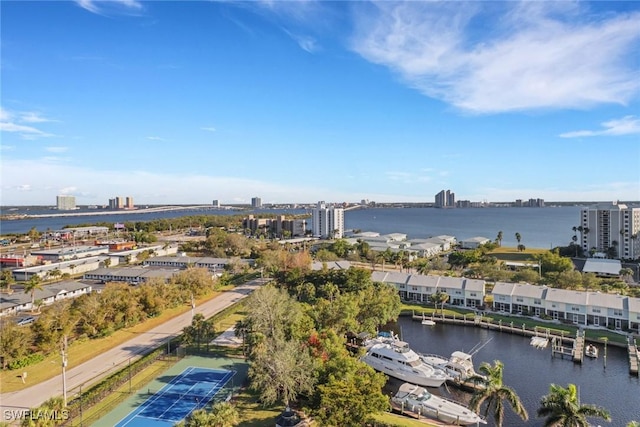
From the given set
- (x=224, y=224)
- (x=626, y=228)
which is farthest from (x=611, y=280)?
(x=224, y=224)

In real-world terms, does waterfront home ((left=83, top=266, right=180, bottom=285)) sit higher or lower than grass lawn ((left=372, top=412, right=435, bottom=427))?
higher

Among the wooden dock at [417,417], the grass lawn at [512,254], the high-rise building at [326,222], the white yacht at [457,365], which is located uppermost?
the high-rise building at [326,222]

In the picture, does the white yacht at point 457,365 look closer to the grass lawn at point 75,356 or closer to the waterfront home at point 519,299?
the waterfront home at point 519,299

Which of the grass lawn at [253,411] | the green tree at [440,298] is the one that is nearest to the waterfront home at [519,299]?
the green tree at [440,298]

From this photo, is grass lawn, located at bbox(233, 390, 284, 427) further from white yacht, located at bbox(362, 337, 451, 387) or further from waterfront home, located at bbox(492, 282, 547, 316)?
waterfront home, located at bbox(492, 282, 547, 316)

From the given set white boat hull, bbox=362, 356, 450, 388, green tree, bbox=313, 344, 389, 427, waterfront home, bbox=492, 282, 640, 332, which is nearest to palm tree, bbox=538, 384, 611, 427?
green tree, bbox=313, 344, 389, 427

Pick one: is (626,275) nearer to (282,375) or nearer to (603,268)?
(603,268)
